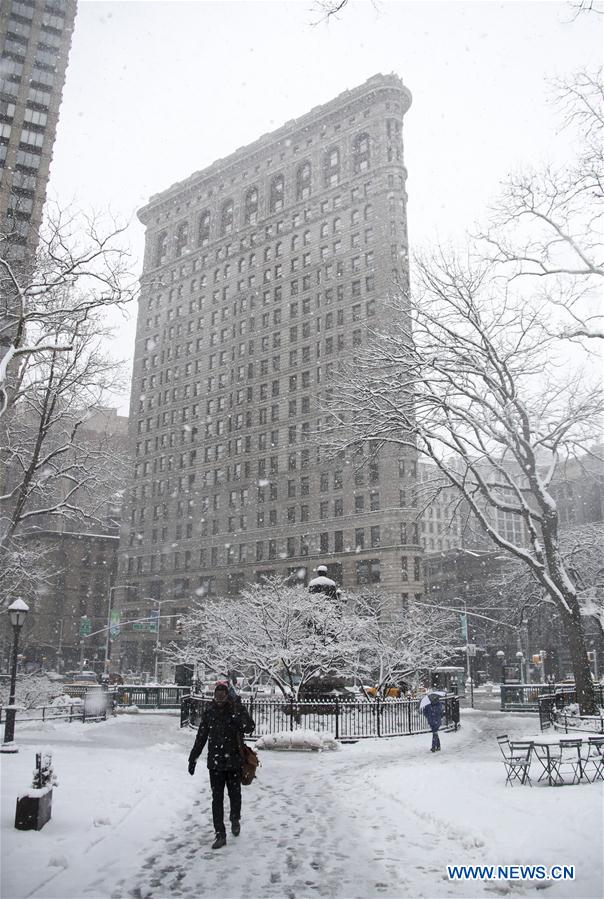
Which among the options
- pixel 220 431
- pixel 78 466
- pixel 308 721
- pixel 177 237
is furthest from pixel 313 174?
pixel 308 721

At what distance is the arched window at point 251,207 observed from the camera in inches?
3748

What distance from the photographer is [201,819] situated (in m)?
8.79

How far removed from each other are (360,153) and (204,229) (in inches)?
1125

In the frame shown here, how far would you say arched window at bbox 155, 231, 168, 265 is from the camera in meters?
105

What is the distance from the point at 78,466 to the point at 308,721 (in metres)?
12.0

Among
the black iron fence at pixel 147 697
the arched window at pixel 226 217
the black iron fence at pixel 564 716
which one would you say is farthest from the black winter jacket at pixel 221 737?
the arched window at pixel 226 217

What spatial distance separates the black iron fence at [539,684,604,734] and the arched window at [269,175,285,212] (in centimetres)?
8048

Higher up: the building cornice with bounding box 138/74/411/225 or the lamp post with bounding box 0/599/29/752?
the building cornice with bounding box 138/74/411/225

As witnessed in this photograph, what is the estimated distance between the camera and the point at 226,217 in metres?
99.0

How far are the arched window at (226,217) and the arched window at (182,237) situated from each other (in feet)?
22.7

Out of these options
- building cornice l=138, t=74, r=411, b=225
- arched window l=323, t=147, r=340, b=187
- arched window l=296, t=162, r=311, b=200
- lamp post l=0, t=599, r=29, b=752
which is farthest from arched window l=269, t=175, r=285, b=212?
lamp post l=0, t=599, r=29, b=752

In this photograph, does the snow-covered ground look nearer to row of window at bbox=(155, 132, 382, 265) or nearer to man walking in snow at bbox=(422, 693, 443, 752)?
man walking in snow at bbox=(422, 693, 443, 752)

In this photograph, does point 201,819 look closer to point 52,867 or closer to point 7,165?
point 52,867

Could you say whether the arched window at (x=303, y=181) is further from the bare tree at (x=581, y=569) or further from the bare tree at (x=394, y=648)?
the bare tree at (x=581, y=569)
